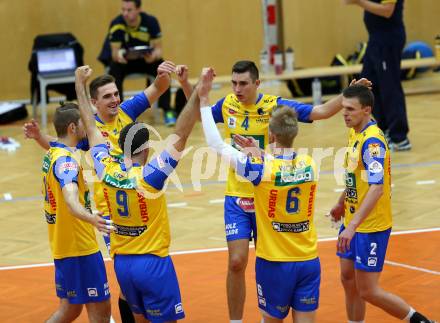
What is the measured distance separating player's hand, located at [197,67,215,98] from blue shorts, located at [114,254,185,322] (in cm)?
124

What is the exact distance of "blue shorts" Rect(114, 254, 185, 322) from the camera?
6.97 metres

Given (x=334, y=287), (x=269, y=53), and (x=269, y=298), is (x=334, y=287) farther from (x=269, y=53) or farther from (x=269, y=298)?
(x=269, y=53)

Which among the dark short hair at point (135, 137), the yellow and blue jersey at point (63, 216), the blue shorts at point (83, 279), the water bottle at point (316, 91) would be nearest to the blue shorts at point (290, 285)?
the dark short hair at point (135, 137)

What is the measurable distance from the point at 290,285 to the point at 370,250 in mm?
956

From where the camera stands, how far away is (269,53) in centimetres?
1997

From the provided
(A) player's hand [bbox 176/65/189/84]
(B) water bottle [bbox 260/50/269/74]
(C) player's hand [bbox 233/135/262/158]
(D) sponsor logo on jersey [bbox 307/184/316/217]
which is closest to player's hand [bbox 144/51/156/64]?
(B) water bottle [bbox 260/50/269/74]

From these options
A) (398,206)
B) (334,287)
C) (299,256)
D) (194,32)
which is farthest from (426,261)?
(194,32)

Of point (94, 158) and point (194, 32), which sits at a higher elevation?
point (94, 158)

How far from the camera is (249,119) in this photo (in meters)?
8.57

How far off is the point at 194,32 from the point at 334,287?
12301mm

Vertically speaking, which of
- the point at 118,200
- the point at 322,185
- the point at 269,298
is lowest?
the point at 322,185

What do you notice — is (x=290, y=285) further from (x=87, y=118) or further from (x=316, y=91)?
(x=316, y=91)

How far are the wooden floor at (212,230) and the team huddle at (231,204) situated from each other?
1061mm

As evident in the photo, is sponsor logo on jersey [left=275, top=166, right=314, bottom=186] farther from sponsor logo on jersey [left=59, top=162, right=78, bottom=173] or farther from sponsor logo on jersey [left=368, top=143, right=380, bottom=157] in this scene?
sponsor logo on jersey [left=59, top=162, right=78, bottom=173]
